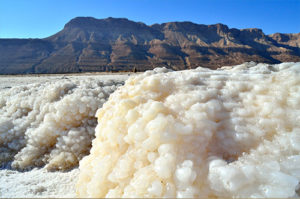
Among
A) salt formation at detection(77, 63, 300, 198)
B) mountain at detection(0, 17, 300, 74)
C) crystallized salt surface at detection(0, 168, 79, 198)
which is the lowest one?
crystallized salt surface at detection(0, 168, 79, 198)

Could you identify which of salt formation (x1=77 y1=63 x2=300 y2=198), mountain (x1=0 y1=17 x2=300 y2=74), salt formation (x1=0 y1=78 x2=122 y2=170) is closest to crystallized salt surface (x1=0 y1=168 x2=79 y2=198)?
salt formation (x1=0 y1=78 x2=122 y2=170)

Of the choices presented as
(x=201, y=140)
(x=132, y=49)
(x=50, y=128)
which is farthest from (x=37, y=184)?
(x=132, y=49)

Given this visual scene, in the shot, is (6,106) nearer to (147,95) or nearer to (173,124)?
(147,95)

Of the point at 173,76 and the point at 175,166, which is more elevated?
the point at 173,76

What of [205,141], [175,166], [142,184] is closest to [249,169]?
[205,141]

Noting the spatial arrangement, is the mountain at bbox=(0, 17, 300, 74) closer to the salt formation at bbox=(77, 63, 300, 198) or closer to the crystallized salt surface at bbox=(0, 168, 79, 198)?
the crystallized salt surface at bbox=(0, 168, 79, 198)

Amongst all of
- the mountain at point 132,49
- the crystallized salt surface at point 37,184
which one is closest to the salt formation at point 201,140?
the crystallized salt surface at point 37,184

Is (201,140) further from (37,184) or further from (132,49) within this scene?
(132,49)
